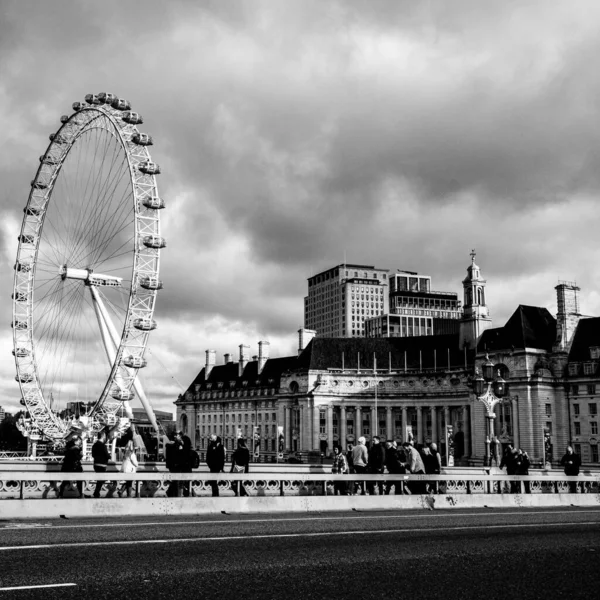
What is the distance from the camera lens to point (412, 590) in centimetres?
1209

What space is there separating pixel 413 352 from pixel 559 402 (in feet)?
111

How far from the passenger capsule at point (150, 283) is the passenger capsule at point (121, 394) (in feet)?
25.3

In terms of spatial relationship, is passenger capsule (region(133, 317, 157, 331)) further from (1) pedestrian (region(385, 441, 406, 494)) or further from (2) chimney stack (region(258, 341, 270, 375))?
(2) chimney stack (region(258, 341, 270, 375))

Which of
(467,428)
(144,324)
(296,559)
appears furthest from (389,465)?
(467,428)

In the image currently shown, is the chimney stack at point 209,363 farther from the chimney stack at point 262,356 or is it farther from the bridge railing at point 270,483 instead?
the bridge railing at point 270,483

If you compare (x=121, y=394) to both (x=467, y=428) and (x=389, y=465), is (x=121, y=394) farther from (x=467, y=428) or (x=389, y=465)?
(x=467, y=428)

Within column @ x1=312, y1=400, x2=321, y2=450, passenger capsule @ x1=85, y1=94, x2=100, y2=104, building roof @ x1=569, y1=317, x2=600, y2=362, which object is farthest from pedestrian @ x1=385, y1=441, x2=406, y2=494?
column @ x1=312, y1=400, x2=321, y2=450

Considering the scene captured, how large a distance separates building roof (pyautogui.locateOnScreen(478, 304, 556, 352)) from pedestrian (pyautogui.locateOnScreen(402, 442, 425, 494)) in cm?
9384

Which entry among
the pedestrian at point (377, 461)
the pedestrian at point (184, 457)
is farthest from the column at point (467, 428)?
the pedestrian at point (184, 457)

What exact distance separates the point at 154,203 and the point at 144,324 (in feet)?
27.8

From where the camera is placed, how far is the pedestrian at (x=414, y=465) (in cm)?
3338

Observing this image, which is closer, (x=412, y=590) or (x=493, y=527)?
(x=412, y=590)

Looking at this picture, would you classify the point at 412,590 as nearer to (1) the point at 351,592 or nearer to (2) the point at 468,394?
(1) the point at 351,592

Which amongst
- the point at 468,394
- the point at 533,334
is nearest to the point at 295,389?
the point at 468,394
